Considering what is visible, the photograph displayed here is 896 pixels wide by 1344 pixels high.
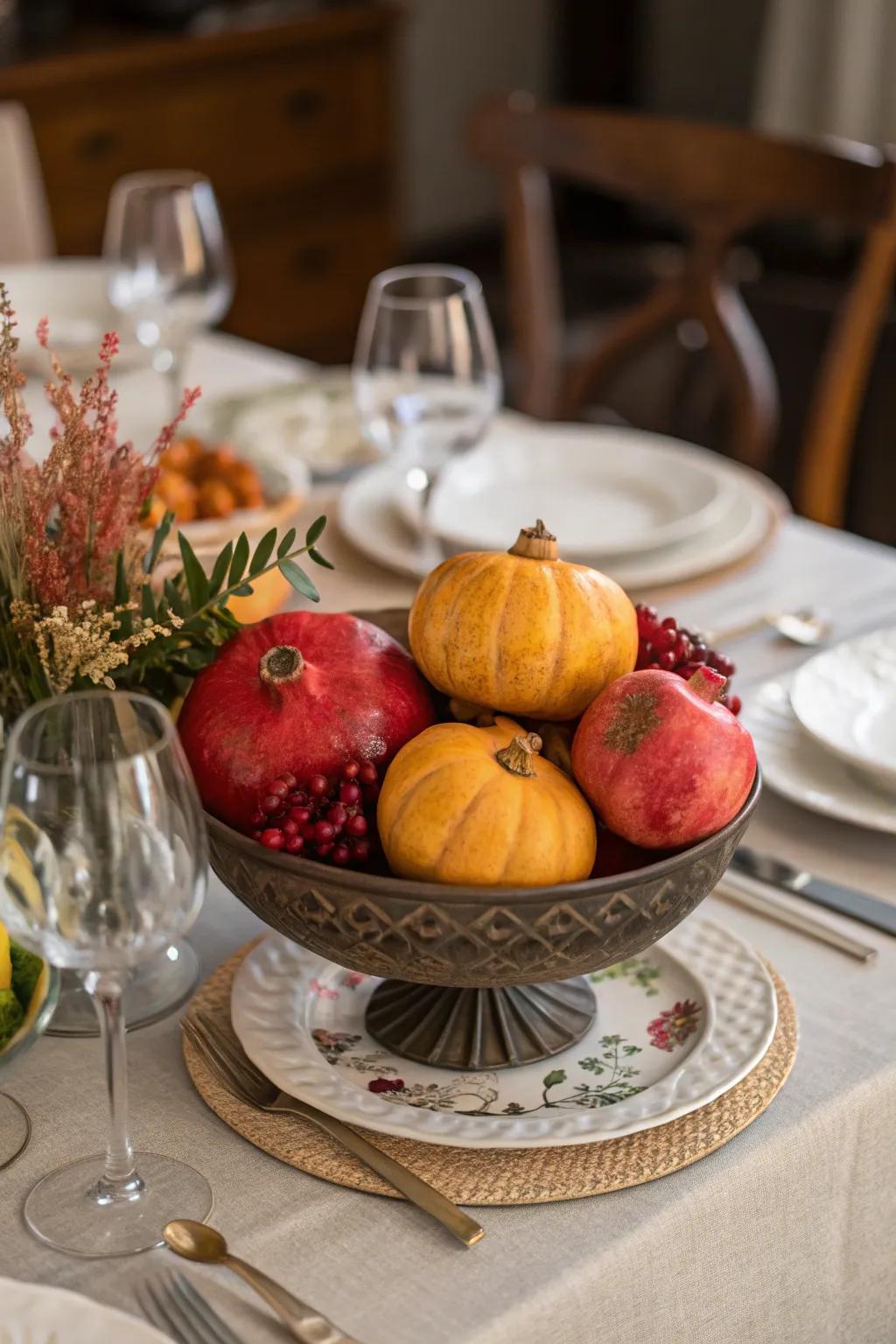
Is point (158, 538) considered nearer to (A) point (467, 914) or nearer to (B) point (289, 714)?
(B) point (289, 714)

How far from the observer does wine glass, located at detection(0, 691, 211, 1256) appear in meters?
0.57

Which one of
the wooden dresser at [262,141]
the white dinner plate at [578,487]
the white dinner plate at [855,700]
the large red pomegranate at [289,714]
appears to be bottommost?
the wooden dresser at [262,141]

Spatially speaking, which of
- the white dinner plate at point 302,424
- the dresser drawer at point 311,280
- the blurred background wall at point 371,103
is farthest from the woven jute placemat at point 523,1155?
the dresser drawer at point 311,280

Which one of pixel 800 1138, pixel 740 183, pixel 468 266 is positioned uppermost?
pixel 740 183

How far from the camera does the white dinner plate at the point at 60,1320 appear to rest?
0.58m

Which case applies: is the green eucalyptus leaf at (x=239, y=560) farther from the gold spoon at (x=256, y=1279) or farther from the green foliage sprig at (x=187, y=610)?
the gold spoon at (x=256, y=1279)

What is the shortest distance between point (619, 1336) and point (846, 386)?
4.34ft

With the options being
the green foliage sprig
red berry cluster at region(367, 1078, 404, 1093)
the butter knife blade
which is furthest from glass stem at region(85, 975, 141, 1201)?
the butter knife blade

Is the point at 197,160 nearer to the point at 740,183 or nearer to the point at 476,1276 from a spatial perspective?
the point at 740,183

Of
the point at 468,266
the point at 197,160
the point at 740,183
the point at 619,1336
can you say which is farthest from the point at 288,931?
the point at 468,266

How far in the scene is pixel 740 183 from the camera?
6.20 ft

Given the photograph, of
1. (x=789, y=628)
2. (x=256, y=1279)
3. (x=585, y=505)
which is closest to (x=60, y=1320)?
(x=256, y=1279)

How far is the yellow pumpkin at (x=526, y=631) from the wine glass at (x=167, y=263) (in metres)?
0.83

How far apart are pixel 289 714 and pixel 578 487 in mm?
786
